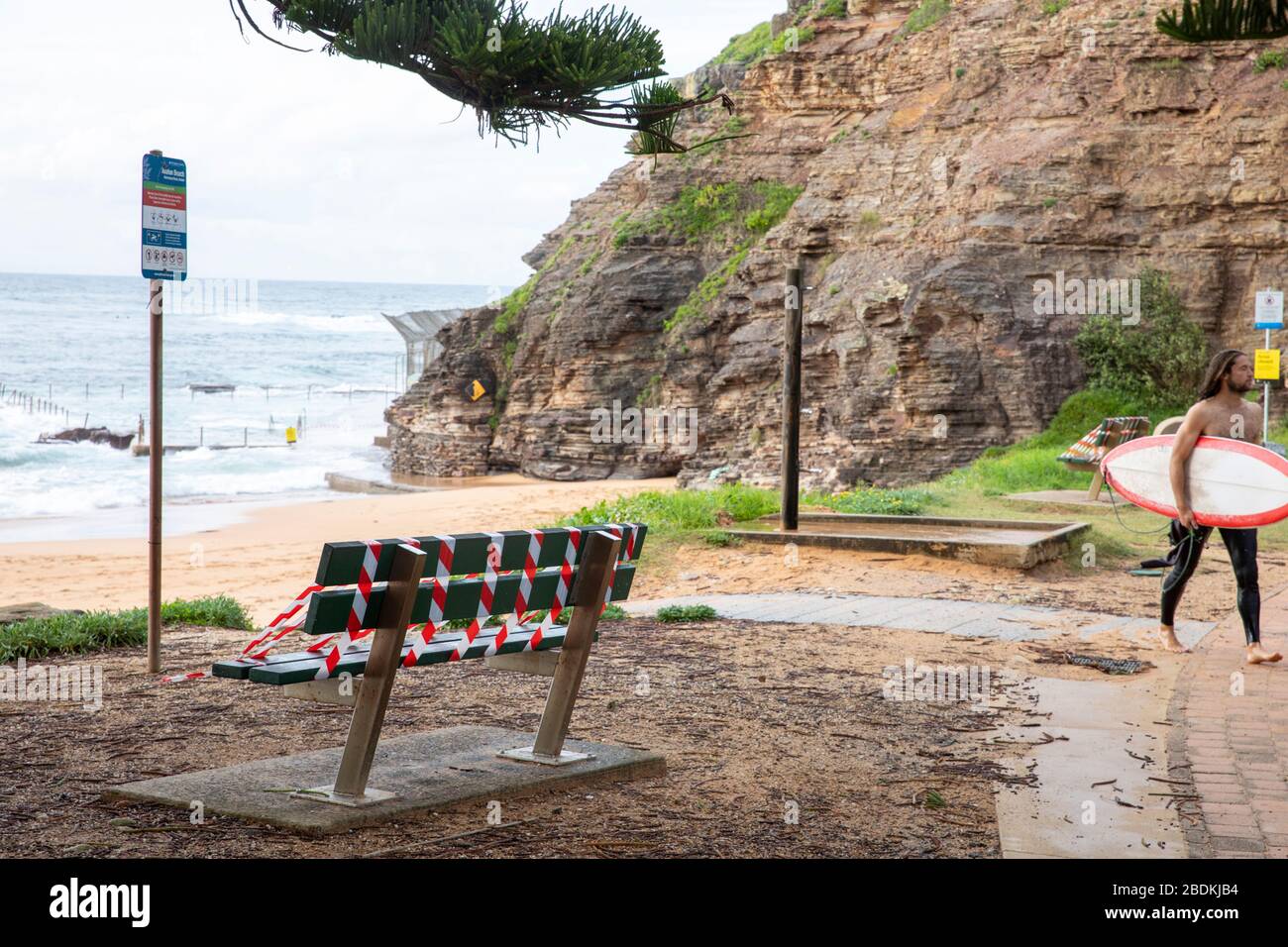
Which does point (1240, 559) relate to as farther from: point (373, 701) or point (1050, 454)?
point (1050, 454)

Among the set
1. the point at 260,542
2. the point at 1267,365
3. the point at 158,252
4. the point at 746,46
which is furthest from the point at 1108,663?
the point at 746,46

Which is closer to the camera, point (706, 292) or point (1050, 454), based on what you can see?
point (1050, 454)

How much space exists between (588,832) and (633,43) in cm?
285

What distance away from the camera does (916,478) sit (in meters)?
24.2

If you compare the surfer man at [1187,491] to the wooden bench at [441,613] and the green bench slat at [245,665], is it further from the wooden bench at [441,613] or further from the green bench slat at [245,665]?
the green bench slat at [245,665]

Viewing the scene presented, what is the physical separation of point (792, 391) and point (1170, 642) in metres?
5.92

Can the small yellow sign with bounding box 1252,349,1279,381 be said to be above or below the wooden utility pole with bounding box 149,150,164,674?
above

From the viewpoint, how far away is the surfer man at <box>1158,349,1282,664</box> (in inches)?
309

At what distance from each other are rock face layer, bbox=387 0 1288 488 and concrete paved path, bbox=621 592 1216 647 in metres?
14.2

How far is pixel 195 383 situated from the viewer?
63906 mm

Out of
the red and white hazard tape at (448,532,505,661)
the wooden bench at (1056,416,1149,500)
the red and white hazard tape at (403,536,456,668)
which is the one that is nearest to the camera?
the red and white hazard tape at (403,536,456,668)

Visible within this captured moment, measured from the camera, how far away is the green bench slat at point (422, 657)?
4570mm

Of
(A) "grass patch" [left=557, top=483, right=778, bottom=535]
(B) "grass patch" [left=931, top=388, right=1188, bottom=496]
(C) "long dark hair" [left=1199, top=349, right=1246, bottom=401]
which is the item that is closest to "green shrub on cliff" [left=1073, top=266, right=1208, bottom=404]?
(B) "grass patch" [left=931, top=388, right=1188, bottom=496]

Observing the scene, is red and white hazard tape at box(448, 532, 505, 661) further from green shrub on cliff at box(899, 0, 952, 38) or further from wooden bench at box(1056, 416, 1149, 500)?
green shrub on cliff at box(899, 0, 952, 38)
